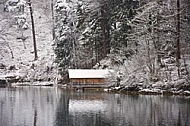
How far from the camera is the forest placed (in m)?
41.8

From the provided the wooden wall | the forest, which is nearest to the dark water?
the forest

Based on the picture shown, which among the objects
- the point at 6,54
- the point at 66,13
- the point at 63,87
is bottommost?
the point at 63,87

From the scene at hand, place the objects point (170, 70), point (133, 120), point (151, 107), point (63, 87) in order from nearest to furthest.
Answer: point (133, 120) → point (151, 107) → point (170, 70) → point (63, 87)

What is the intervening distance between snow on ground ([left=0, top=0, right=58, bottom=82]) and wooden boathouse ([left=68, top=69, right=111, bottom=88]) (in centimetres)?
926

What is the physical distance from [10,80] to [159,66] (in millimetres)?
25062

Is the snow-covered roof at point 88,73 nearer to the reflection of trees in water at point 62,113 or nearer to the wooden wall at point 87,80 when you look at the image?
the wooden wall at point 87,80

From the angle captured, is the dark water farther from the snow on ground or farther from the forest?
the snow on ground

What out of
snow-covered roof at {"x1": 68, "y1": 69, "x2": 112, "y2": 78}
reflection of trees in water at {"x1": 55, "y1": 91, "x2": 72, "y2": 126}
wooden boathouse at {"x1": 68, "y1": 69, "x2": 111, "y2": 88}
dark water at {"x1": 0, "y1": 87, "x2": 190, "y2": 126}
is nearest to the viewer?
dark water at {"x1": 0, "y1": 87, "x2": 190, "y2": 126}

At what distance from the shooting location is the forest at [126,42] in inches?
1644

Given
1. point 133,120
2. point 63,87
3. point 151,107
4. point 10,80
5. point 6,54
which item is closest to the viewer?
point 133,120

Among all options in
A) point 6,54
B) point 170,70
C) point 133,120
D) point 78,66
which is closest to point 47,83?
point 78,66

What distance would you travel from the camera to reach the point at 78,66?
5500 cm

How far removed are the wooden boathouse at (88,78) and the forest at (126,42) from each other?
6.46ft

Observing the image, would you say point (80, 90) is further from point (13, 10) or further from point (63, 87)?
point (13, 10)
